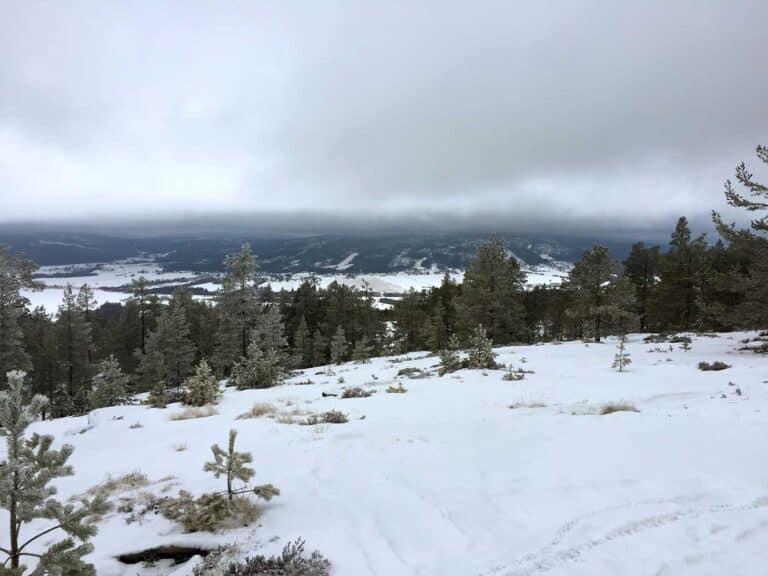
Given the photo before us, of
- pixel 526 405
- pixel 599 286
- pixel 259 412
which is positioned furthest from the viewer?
pixel 599 286

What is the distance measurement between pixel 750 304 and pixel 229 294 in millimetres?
31927

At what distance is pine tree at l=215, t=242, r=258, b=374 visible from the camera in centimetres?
3238

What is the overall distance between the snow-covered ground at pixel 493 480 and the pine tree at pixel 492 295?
1966 centimetres

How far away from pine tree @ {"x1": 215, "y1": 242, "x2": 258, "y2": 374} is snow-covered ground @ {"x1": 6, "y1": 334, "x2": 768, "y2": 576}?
73.0ft

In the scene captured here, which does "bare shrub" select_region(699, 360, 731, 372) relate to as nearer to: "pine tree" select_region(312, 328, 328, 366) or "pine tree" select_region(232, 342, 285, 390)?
"pine tree" select_region(232, 342, 285, 390)

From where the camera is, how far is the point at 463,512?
482 centimetres

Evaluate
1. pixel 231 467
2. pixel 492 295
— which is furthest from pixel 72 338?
pixel 231 467

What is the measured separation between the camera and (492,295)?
30156mm

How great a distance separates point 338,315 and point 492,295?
23.0 meters

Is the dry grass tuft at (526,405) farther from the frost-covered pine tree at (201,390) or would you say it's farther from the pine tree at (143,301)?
the pine tree at (143,301)

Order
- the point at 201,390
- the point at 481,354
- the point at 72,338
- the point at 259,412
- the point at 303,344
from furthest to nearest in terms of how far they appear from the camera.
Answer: the point at 303,344 < the point at 72,338 < the point at 481,354 < the point at 201,390 < the point at 259,412

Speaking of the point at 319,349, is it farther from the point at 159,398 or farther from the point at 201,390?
the point at 201,390

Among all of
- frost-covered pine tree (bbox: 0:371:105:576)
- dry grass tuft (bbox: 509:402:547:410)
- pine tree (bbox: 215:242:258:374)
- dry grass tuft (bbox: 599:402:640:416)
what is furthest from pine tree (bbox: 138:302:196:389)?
frost-covered pine tree (bbox: 0:371:105:576)

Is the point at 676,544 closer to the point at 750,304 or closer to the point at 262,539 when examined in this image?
the point at 262,539
